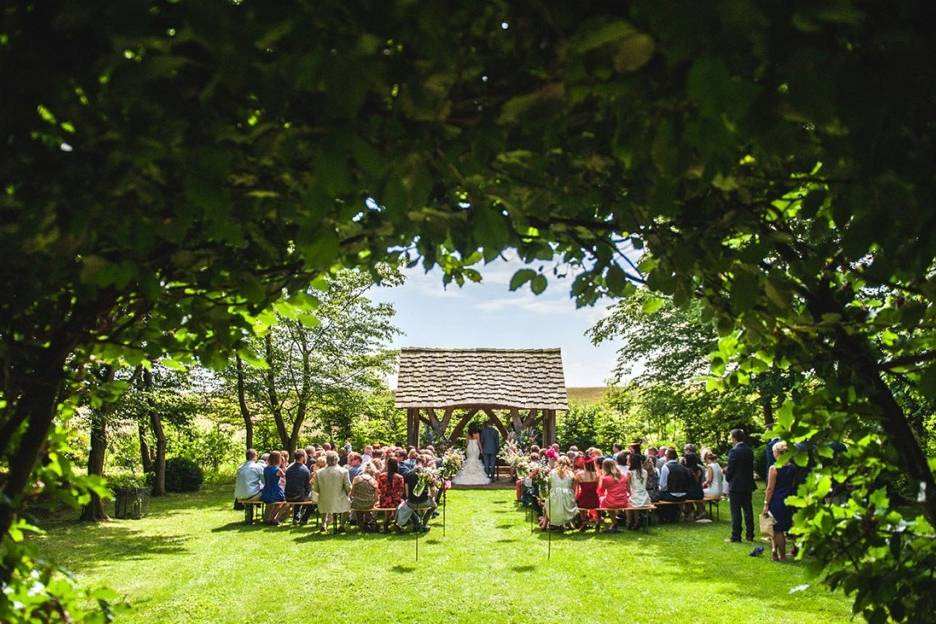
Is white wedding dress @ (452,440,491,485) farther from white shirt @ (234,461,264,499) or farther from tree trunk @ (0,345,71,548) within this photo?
tree trunk @ (0,345,71,548)

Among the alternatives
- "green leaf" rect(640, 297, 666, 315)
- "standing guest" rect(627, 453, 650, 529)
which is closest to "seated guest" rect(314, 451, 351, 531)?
"standing guest" rect(627, 453, 650, 529)

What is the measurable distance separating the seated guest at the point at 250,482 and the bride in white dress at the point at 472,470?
8.07 meters

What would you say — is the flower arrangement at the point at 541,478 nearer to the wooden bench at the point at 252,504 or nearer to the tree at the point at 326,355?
the wooden bench at the point at 252,504

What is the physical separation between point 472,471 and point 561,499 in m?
9.24

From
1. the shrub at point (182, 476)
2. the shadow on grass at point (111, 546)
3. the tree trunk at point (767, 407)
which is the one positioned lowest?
the shadow on grass at point (111, 546)

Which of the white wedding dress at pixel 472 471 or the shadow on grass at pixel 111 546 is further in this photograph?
the white wedding dress at pixel 472 471

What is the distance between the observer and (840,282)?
289 cm

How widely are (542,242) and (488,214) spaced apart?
0.72 m

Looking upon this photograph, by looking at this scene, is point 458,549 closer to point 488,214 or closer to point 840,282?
point 840,282

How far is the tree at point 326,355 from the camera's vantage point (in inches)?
949

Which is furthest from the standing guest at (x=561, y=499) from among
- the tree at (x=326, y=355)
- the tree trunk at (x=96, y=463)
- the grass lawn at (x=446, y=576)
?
the tree at (x=326, y=355)


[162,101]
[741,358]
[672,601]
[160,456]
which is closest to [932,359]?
[741,358]

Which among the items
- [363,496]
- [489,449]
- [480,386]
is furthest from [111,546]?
[480,386]

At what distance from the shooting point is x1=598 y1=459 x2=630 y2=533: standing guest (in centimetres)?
1266
